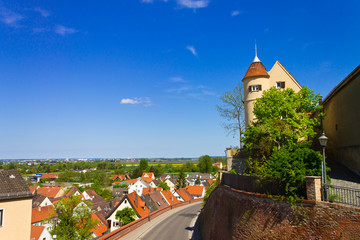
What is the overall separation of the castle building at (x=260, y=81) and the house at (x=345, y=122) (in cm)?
545

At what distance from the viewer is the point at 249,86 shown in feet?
93.8

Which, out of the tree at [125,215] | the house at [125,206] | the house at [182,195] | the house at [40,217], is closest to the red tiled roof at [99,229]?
the house at [125,206]

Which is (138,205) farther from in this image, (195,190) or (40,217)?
(195,190)

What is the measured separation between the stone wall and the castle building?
13.0m

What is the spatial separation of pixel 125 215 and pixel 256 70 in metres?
31.9

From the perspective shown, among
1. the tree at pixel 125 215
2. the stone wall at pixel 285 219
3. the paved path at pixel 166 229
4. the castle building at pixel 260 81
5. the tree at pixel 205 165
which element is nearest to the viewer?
the stone wall at pixel 285 219

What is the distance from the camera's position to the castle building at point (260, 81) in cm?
2819

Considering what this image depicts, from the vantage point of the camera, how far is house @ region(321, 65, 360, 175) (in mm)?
17547

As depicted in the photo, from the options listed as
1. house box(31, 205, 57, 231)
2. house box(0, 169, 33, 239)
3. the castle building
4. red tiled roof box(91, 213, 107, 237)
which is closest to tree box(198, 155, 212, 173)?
house box(31, 205, 57, 231)

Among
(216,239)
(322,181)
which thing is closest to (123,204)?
(216,239)

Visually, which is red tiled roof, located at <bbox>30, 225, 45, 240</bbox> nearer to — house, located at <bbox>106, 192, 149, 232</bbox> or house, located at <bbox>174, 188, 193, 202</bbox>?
house, located at <bbox>106, 192, 149, 232</bbox>

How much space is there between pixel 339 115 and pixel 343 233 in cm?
1395

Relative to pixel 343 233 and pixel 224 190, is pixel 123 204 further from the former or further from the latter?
pixel 343 233

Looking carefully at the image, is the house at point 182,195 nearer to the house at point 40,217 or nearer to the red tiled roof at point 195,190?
the red tiled roof at point 195,190
